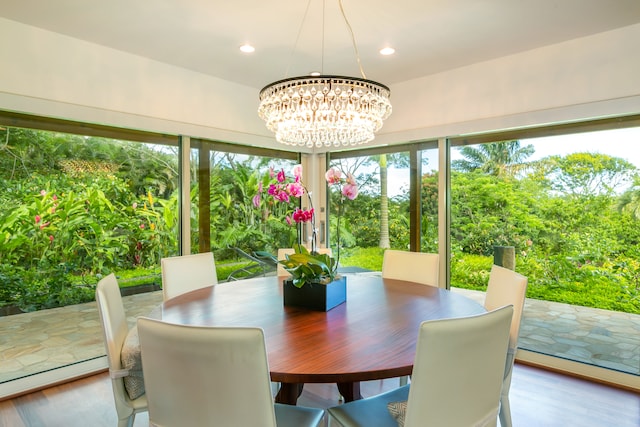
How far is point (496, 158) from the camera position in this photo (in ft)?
11.0

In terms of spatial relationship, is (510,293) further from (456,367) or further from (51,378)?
(51,378)

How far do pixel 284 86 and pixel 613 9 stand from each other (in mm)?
2068

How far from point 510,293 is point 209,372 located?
1.53 m

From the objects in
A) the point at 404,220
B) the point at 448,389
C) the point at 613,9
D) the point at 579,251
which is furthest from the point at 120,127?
the point at 579,251

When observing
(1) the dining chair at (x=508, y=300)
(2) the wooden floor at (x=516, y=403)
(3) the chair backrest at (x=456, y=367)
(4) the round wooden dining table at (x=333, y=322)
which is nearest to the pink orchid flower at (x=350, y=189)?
(4) the round wooden dining table at (x=333, y=322)

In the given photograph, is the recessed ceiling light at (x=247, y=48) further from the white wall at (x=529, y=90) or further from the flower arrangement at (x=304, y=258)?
the white wall at (x=529, y=90)

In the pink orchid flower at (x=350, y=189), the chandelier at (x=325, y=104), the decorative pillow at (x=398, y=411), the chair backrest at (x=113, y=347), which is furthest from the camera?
the chandelier at (x=325, y=104)

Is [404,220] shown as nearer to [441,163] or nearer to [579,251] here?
[441,163]

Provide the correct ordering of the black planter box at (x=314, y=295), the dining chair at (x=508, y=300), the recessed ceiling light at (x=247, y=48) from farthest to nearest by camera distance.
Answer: the recessed ceiling light at (x=247, y=48) → the black planter box at (x=314, y=295) → the dining chair at (x=508, y=300)

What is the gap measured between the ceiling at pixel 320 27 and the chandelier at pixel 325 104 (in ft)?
1.30

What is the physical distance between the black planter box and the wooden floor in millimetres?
904

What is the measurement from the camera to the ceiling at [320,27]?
7.61 ft

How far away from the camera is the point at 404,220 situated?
3.96 meters

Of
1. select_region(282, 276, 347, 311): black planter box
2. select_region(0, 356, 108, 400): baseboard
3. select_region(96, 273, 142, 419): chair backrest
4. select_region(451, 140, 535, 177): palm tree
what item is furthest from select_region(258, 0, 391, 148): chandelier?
select_region(0, 356, 108, 400): baseboard
